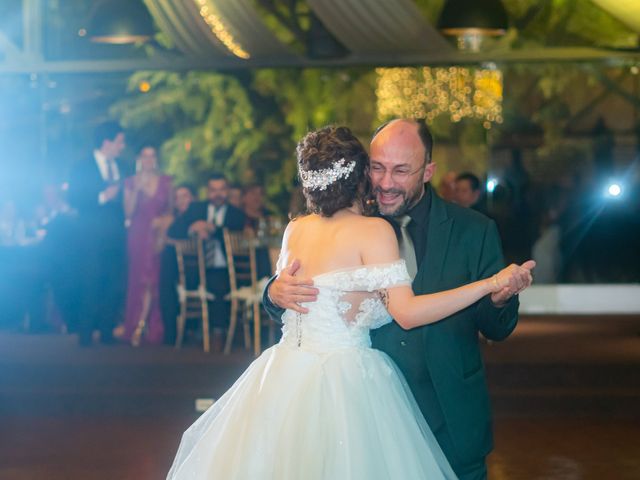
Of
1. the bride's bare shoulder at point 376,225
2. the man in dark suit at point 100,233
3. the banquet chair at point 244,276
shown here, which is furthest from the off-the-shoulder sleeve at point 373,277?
the man in dark suit at point 100,233

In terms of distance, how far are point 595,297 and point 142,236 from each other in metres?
5.38

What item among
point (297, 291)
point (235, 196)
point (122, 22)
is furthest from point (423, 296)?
point (235, 196)

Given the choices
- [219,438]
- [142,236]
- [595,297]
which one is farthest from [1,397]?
[595,297]

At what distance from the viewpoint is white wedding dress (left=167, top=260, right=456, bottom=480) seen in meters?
3.70

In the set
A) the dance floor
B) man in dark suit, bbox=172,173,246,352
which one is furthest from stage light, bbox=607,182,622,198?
man in dark suit, bbox=172,173,246,352

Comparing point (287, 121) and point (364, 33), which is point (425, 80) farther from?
point (364, 33)

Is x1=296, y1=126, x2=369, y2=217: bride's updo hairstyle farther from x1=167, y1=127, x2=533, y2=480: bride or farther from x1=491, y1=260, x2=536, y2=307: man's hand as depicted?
x1=491, y1=260, x2=536, y2=307: man's hand

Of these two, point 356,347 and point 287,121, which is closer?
point 356,347

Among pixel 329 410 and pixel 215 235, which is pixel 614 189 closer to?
pixel 215 235

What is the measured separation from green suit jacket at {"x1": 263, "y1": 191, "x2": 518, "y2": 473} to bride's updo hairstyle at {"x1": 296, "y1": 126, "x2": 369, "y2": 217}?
364mm

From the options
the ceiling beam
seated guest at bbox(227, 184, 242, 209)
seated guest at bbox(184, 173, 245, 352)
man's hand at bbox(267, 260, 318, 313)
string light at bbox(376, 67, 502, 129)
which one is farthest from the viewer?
string light at bbox(376, 67, 502, 129)

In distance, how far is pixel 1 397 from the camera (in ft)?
30.5

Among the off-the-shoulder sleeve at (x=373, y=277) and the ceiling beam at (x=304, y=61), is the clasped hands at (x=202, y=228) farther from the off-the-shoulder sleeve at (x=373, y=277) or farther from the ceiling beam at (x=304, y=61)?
the off-the-shoulder sleeve at (x=373, y=277)

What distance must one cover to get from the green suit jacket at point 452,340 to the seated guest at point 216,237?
693 cm
